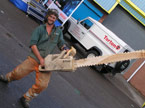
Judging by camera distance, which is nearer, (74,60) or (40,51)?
(74,60)

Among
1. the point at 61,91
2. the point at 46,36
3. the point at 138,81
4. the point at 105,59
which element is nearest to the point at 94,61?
the point at 105,59

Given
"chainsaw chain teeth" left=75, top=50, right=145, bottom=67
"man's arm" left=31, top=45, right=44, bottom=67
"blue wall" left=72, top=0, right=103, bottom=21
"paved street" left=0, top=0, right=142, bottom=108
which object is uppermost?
"chainsaw chain teeth" left=75, top=50, right=145, bottom=67

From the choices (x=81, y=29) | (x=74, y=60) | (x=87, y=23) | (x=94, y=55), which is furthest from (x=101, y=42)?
(x=74, y=60)

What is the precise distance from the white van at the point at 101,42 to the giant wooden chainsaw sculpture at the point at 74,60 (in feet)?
25.4

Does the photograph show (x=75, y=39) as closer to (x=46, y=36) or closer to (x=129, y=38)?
(x=129, y=38)

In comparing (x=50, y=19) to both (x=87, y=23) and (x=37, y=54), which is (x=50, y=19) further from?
(x=87, y=23)

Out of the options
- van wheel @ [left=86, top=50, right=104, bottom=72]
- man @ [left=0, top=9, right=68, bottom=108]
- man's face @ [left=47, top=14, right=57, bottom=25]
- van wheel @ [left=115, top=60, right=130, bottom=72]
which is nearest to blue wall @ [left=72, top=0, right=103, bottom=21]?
van wheel @ [left=86, top=50, right=104, bottom=72]

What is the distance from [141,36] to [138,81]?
3.38 metres

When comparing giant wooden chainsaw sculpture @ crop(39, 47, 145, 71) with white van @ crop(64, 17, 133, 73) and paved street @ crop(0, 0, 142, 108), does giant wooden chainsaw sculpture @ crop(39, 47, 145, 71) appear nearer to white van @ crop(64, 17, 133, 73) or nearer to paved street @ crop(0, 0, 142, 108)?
paved street @ crop(0, 0, 142, 108)

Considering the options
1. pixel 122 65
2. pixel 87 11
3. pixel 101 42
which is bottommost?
pixel 122 65

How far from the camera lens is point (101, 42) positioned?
37.4 ft

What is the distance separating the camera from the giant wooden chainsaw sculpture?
2582mm

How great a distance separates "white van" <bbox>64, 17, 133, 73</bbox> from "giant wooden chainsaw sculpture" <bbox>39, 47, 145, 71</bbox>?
774 centimetres

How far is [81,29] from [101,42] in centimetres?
151
